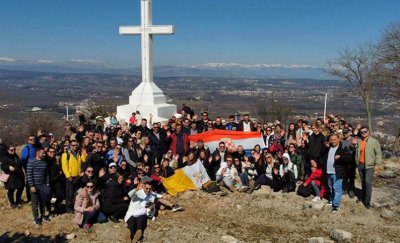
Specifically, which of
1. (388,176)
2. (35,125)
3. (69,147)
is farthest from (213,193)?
(35,125)

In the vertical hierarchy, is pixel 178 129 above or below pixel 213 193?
above

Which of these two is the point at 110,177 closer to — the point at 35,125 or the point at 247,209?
the point at 247,209

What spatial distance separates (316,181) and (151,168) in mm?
4249

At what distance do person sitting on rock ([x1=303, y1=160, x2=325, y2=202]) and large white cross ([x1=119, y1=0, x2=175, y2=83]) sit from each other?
868cm

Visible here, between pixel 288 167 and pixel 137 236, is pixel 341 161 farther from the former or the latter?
pixel 137 236

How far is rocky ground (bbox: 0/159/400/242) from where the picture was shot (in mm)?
8094

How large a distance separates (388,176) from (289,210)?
4.83 metres

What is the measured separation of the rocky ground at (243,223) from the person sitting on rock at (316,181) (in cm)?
32

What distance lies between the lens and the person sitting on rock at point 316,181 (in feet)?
32.6

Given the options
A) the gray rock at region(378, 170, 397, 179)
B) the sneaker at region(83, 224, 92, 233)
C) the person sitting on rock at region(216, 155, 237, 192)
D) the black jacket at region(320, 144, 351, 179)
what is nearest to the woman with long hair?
the sneaker at region(83, 224, 92, 233)

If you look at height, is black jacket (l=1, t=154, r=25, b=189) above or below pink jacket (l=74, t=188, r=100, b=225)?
above

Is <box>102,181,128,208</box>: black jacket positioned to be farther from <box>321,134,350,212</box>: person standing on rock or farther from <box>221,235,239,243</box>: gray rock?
<box>321,134,350,212</box>: person standing on rock

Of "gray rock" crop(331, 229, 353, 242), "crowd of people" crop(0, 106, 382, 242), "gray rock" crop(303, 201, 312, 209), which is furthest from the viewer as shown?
"gray rock" crop(303, 201, 312, 209)

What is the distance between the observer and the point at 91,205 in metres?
8.57
